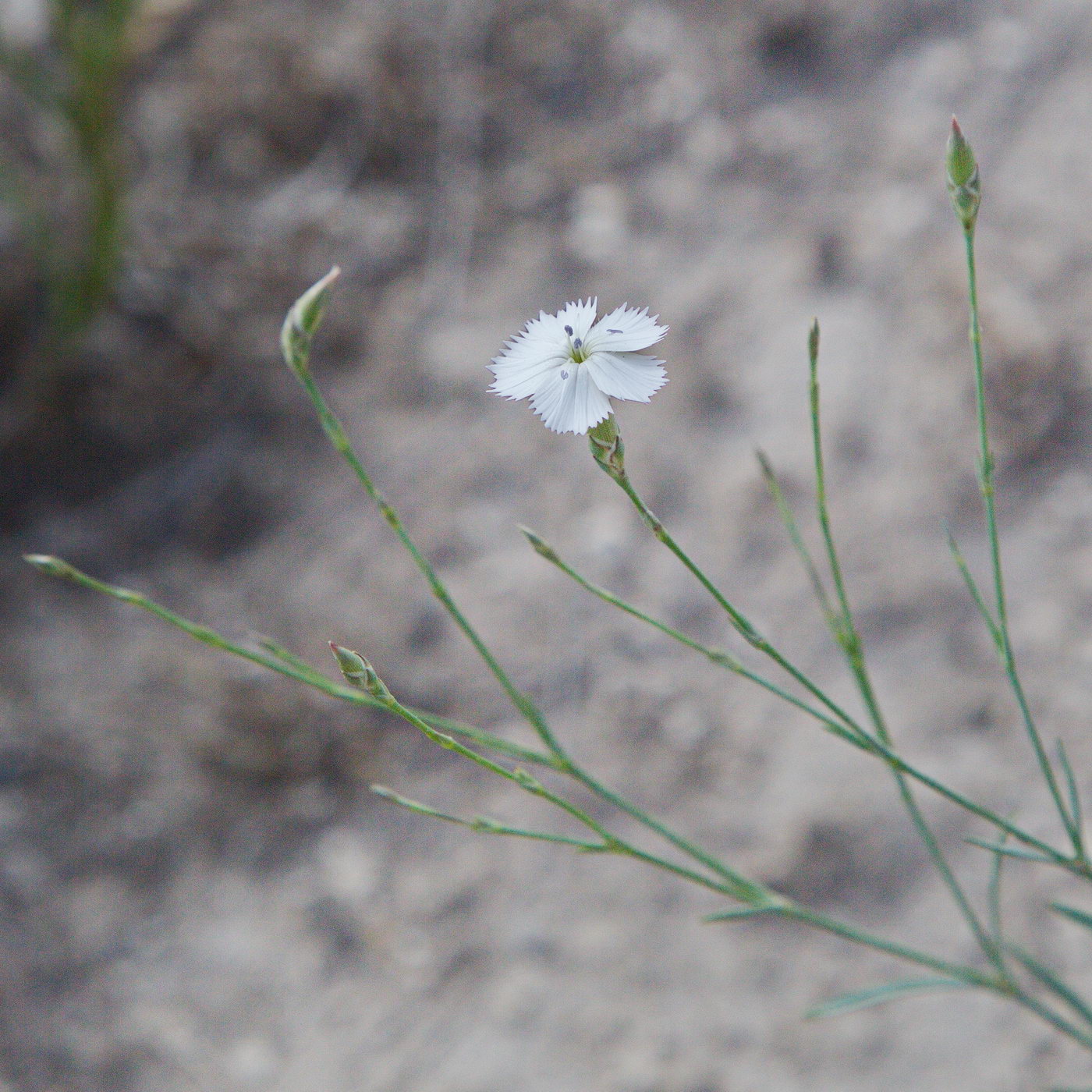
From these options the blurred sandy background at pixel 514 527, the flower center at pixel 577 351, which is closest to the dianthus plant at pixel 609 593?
the flower center at pixel 577 351

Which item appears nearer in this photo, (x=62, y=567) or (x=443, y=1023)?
(x=62, y=567)

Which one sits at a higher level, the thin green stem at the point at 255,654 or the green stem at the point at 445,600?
the green stem at the point at 445,600

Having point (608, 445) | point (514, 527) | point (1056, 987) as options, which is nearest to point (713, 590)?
point (608, 445)

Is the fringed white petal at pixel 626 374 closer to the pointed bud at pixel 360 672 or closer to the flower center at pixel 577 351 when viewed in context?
the flower center at pixel 577 351

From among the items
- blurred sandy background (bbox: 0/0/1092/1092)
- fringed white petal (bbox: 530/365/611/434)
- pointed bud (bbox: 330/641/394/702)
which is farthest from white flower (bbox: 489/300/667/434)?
blurred sandy background (bbox: 0/0/1092/1092)

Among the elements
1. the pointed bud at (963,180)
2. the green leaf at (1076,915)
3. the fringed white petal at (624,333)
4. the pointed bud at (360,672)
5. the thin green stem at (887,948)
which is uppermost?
the pointed bud at (963,180)

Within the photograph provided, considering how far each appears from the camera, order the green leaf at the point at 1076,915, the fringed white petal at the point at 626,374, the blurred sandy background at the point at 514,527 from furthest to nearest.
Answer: the blurred sandy background at the point at 514,527 < the green leaf at the point at 1076,915 < the fringed white petal at the point at 626,374

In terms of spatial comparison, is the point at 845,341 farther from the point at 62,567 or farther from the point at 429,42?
the point at 62,567

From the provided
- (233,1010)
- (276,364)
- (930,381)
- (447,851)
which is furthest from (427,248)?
(233,1010)
